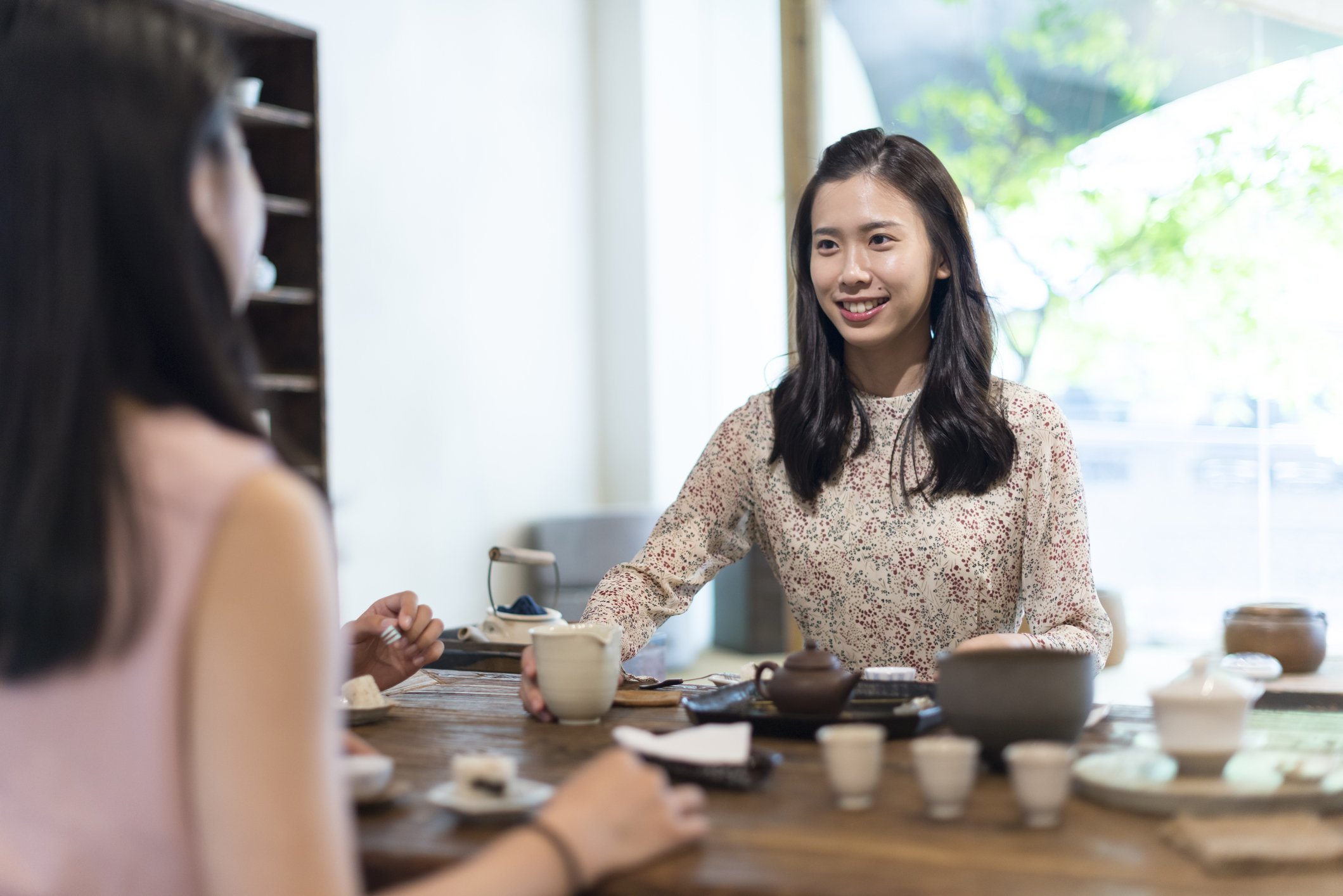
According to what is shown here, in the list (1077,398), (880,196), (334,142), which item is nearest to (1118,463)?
(1077,398)

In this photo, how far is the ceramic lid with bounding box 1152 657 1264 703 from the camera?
1.09 meters

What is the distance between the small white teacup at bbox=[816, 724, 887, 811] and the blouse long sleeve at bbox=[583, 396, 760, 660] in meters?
0.82

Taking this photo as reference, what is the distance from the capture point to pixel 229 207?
868 millimetres

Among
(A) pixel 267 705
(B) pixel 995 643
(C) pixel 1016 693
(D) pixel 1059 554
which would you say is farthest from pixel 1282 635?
(A) pixel 267 705

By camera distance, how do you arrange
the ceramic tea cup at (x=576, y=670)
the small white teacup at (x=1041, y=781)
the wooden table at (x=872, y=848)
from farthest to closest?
the ceramic tea cup at (x=576, y=670)
the small white teacup at (x=1041, y=781)
the wooden table at (x=872, y=848)

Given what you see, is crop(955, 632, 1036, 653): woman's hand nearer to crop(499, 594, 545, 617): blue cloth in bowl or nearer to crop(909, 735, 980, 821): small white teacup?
crop(909, 735, 980, 821): small white teacup

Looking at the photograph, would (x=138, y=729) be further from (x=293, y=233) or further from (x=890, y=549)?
(x=293, y=233)

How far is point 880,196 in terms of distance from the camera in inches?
81.6

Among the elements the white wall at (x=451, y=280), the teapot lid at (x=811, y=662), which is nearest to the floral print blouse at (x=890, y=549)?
the teapot lid at (x=811, y=662)

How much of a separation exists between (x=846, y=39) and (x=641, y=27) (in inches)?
40.3

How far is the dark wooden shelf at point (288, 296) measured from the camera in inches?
154

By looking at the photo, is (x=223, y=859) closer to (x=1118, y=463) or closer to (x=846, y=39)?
(x=1118, y=463)

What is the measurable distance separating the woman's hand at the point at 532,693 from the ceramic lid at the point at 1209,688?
72cm

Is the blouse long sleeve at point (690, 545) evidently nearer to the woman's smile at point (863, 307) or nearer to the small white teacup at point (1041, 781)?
the woman's smile at point (863, 307)
